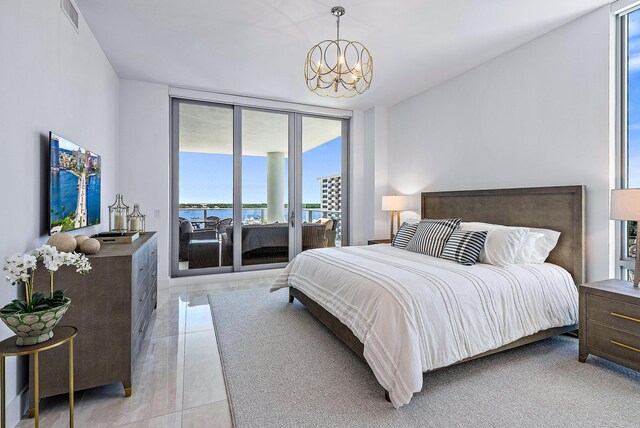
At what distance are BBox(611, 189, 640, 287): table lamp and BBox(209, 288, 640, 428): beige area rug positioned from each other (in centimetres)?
84

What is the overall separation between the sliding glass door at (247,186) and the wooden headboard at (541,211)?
8.05 feet

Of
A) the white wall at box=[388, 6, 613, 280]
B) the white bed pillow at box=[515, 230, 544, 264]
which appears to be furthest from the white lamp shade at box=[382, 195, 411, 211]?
the white bed pillow at box=[515, 230, 544, 264]

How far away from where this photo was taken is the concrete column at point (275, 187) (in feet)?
17.6

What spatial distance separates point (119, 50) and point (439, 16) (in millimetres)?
3403

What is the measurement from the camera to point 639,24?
2688mm

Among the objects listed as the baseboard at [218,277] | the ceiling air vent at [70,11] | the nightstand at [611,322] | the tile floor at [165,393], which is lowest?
the tile floor at [165,393]

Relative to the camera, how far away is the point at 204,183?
5.01m

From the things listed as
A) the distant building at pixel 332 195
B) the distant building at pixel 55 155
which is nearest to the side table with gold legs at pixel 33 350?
the distant building at pixel 55 155

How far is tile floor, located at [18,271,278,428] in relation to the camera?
1.84 metres

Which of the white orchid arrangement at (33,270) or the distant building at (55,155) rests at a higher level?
the distant building at (55,155)

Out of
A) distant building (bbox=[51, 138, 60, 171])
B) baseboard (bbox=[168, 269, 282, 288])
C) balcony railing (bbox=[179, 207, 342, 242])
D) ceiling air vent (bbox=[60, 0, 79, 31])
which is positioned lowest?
baseboard (bbox=[168, 269, 282, 288])

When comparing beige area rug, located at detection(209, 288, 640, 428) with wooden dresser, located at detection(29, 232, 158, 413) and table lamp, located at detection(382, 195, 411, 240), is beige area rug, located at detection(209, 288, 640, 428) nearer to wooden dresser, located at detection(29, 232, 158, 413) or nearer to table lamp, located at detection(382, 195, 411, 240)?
wooden dresser, located at detection(29, 232, 158, 413)

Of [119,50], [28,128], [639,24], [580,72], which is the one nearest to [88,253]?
[28,128]

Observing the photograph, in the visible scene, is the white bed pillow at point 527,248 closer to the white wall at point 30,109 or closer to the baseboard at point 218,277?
the baseboard at point 218,277
